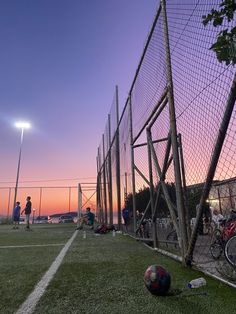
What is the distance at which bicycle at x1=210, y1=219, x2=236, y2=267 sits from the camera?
4.81 meters

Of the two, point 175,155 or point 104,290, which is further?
point 175,155

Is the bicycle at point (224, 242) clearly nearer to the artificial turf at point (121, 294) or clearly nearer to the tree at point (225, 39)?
the artificial turf at point (121, 294)

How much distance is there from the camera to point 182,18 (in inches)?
190

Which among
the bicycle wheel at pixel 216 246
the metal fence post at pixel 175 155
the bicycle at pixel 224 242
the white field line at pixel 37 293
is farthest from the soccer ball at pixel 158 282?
the bicycle wheel at pixel 216 246

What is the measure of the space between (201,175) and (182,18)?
7.99ft

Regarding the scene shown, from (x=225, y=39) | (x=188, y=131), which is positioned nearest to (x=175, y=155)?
(x=188, y=131)

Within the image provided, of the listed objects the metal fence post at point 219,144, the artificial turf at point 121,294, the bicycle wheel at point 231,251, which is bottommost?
the artificial turf at point 121,294

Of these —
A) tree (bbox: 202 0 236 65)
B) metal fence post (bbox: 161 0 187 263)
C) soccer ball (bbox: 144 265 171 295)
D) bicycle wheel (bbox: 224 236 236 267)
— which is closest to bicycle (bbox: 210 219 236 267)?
bicycle wheel (bbox: 224 236 236 267)

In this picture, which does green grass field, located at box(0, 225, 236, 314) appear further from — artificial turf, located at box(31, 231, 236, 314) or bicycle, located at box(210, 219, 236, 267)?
bicycle, located at box(210, 219, 236, 267)

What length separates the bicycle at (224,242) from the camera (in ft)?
15.8

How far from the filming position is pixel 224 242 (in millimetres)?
6016

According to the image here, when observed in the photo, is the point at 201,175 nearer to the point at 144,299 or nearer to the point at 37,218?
the point at 144,299

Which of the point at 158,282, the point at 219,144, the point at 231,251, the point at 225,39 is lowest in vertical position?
the point at 158,282

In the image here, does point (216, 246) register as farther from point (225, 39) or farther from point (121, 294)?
point (225, 39)
